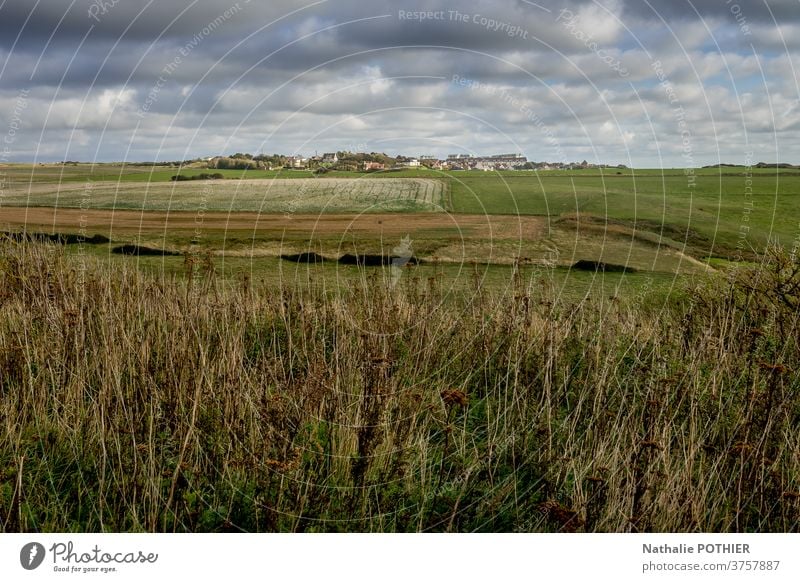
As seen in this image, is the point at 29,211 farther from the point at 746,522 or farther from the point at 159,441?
the point at 746,522

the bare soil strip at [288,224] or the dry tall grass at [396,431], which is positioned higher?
the bare soil strip at [288,224]

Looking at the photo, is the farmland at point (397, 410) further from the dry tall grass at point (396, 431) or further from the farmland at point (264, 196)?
the farmland at point (264, 196)

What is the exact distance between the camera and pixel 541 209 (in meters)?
18.3

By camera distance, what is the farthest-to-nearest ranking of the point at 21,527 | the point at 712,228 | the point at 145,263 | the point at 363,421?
the point at 712,228 < the point at 145,263 < the point at 363,421 < the point at 21,527

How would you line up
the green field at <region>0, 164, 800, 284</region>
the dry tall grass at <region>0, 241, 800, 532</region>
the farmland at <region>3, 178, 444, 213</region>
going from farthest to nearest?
the farmland at <region>3, 178, 444, 213</region> → the green field at <region>0, 164, 800, 284</region> → the dry tall grass at <region>0, 241, 800, 532</region>

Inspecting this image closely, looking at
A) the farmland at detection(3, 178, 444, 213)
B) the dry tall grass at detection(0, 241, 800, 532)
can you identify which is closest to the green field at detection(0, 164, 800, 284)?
the farmland at detection(3, 178, 444, 213)

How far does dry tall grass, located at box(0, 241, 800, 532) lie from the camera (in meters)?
3.96

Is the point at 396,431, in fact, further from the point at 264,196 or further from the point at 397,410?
the point at 264,196

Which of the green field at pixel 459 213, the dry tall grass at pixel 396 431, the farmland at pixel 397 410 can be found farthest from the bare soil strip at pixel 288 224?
the dry tall grass at pixel 396 431

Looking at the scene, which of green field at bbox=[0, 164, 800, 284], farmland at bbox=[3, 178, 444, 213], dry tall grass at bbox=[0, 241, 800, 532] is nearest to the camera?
dry tall grass at bbox=[0, 241, 800, 532]

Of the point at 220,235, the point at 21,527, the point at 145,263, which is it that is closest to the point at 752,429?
the point at 21,527

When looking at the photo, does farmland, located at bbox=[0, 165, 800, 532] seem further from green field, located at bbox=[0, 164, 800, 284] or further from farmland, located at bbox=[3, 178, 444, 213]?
farmland, located at bbox=[3, 178, 444, 213]

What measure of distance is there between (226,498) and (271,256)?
27.3 ft

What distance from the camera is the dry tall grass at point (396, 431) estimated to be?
156 inches
